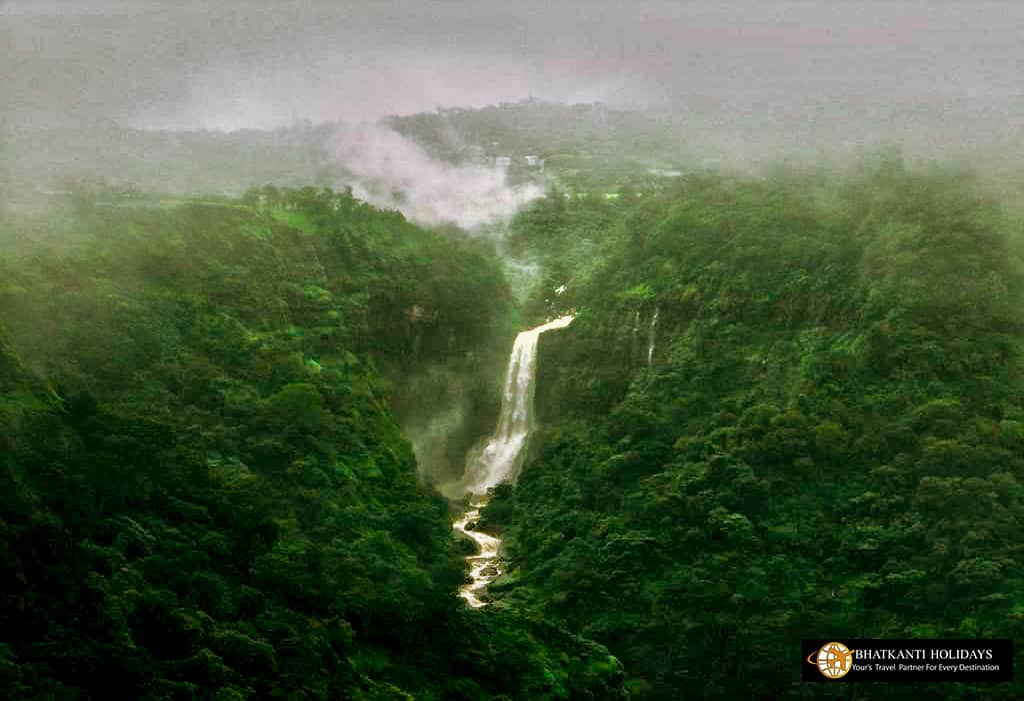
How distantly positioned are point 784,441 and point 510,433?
17662mm

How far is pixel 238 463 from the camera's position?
176ft

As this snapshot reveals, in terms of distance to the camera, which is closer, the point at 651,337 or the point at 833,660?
the point at 833,660

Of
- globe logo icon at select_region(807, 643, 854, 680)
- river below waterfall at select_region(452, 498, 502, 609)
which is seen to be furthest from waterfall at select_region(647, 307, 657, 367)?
globe logo icon at select_region(807, 643, 854, 680)

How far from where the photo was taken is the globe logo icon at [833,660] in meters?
48.4

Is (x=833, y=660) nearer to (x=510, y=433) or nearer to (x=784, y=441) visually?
(x=784, y=441)

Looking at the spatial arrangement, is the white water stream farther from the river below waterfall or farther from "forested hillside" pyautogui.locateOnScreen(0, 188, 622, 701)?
"forested hillside" pyautogui.locateOnScreen(0, 188, 622, 701)

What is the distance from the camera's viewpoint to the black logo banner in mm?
46562

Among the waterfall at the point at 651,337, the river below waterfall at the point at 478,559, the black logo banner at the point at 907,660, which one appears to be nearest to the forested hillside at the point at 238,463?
the river below waterfall at the point at 478,559

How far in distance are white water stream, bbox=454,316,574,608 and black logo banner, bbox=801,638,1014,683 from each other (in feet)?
59.8

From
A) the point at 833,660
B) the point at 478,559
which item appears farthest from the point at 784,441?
the point at 478,559

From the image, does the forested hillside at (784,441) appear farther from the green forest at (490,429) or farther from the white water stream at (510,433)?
the white water stream at (510,433)

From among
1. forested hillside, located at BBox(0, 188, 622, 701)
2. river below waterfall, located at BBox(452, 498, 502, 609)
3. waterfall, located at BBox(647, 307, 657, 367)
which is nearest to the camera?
forested hillside, located at BBox(0, 188, 622, 701)

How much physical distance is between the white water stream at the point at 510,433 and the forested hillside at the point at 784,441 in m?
1.02

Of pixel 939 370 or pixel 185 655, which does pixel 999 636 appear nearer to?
pixel 939 370
